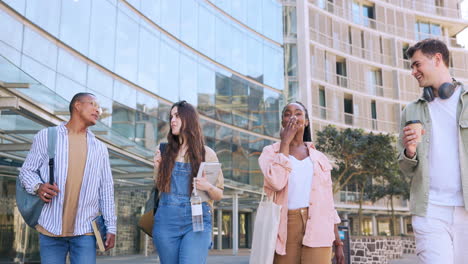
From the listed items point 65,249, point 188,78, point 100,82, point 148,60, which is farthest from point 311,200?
point 188,78

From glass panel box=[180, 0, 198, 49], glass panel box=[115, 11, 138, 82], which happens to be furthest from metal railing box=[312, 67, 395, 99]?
glass panel box=[115, 11, 138, 82]

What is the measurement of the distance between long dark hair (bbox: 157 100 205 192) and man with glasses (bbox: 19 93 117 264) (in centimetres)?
54

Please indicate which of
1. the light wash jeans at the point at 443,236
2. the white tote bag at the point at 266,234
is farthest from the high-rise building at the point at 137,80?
the light wash jeans at the point at 443,236

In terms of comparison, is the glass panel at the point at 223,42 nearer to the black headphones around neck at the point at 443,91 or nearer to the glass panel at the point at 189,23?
the glass panel at the point at 189,23

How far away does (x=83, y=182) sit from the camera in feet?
12.6

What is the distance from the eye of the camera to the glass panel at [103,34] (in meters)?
15.2

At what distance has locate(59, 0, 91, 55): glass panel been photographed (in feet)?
45.2

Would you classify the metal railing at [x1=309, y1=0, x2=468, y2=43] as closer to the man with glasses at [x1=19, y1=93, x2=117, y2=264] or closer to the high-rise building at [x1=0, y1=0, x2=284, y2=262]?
the high-rise building at [x1=0, y1=0, x2=284, y2=262]

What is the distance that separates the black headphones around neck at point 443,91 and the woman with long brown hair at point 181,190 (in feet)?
5.38

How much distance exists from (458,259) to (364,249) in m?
13.4

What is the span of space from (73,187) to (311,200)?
1.80 meters

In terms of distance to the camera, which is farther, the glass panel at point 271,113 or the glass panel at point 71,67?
the glass panel at point 271,113

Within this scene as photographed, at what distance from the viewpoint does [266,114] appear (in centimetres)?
2819

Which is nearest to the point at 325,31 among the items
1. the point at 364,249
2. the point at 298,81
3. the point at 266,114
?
the point at 298,81
